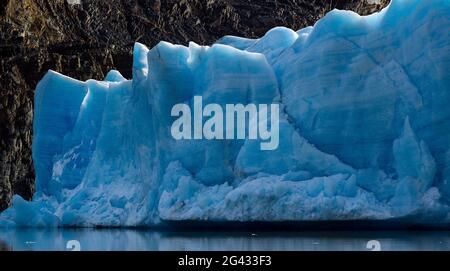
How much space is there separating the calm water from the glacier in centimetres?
34

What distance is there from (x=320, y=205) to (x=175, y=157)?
3.47m

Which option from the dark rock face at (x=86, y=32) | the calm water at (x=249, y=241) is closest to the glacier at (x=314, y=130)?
the calm water at (x=249, y=241)

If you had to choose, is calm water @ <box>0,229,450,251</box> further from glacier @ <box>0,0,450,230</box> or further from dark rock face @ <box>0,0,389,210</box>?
dark rock face @ <box>0,0,389,210</box>

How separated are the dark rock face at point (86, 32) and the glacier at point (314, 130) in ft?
67.3

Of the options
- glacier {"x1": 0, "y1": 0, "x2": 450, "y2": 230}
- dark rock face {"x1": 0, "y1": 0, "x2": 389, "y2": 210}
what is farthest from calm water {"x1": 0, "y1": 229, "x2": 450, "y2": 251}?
dark rock face {"x1": 0, "y1": 0, "x2": 389, "y2": 210}

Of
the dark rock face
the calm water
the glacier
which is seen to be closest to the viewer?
the calm water

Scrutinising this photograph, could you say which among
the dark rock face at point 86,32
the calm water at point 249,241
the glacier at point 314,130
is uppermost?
the dark rock face at point 86,32

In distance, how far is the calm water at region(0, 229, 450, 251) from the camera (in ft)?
36.4

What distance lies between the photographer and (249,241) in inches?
494

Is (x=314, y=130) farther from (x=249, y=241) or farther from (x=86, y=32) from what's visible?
(x=86, y=32)

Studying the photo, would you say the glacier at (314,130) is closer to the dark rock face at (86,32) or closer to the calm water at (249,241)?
the calm water at (249,241)

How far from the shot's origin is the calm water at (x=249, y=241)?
11.1m

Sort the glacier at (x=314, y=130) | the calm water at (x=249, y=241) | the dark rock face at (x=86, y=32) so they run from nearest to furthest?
the calm water at (x=249, y=241), the glacier at (x=314, y=130), the dark rock face at (x=86, y=32)
